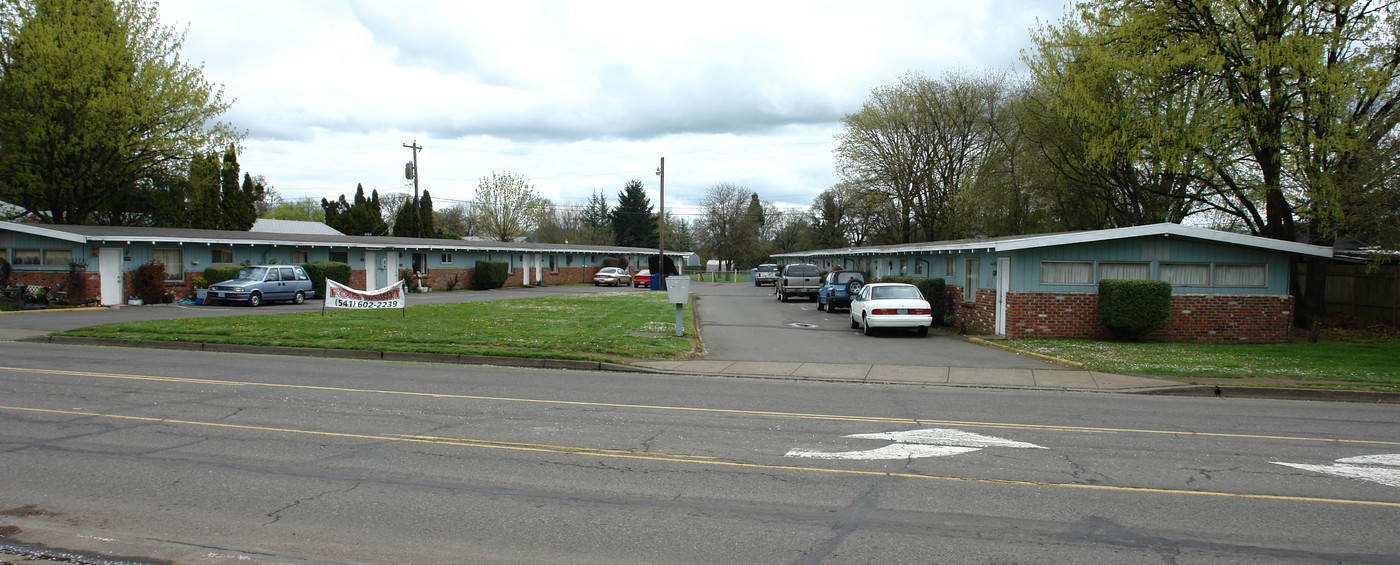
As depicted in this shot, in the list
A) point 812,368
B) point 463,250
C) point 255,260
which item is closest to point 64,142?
point 255,260

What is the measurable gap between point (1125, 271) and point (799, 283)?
59.9 ft

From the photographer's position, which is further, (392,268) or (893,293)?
A: (392,268)

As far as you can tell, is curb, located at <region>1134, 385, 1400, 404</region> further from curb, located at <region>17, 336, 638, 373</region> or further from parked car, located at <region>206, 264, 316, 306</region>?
parked car, located at <region>206, 264, 316, 306</region>

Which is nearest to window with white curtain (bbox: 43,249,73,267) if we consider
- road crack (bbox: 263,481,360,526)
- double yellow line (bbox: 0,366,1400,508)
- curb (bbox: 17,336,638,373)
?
curb (bbox: 17,336,638,373)

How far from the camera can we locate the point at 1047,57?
2855cm

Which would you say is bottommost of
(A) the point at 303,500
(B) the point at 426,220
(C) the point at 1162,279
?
(A) the point at 303,500

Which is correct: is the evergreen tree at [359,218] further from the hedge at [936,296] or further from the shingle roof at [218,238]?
the hedge at [936,296]

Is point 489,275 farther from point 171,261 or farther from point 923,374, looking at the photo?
point 923,374

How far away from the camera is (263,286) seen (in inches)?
1129

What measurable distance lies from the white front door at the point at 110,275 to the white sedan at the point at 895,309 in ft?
83.0

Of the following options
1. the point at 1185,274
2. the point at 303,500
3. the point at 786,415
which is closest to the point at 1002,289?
the point at 1185,274

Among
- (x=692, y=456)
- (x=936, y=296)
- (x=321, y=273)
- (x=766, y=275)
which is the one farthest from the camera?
(x=766, y=275)

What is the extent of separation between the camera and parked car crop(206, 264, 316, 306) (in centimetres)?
2797

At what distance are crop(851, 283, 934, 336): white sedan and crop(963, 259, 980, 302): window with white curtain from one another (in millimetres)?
2108
